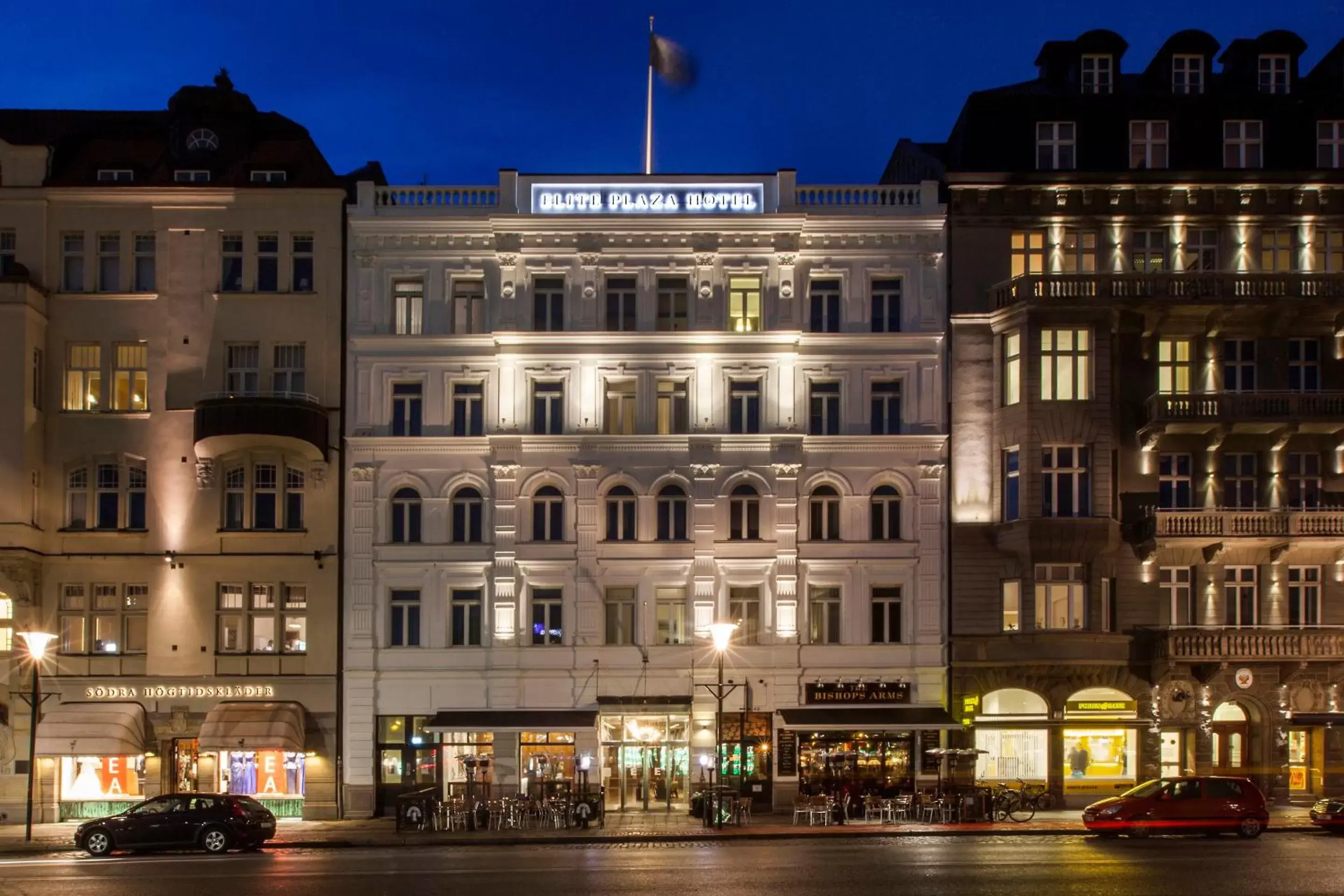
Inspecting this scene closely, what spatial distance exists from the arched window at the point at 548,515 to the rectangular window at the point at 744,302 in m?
7.61

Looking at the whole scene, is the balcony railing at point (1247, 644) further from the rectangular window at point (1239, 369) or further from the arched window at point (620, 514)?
the arched window at point (620, 514)

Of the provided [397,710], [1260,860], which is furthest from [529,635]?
[1260,860]

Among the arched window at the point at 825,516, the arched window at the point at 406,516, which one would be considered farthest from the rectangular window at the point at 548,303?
the arched window at the point at 825,516

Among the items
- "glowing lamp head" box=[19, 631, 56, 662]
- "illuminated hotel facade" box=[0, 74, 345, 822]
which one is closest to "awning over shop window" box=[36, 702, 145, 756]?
"illuminated hotel facade" box=[0, 74, 345, 822]

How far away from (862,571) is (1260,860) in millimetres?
16716

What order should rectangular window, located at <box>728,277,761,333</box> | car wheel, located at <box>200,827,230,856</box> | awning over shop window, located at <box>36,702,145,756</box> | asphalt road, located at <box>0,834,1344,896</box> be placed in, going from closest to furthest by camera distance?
asphalt road, located at <box>0,834,1344,896</box>, car wheel, located at <box>200,827,230,856</box>, awning over shop window, located at <box>36,702,145,756</box>, rectangular window, located at <box>728,277,761,333</box>

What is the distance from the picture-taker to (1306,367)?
4650 centimetres

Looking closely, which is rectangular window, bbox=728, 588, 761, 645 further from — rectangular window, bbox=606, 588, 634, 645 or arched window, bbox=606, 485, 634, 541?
arched window, bbox=606, 485, 634, 541

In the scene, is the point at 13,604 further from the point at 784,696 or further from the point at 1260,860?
the point at 1260,860

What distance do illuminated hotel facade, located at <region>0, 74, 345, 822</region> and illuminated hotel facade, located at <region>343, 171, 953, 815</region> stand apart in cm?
139

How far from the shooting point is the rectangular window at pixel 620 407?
46.2 m

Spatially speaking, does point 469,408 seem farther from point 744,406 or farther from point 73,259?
point 73,259

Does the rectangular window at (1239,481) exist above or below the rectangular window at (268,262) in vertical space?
below

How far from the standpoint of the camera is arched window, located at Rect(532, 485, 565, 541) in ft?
151
